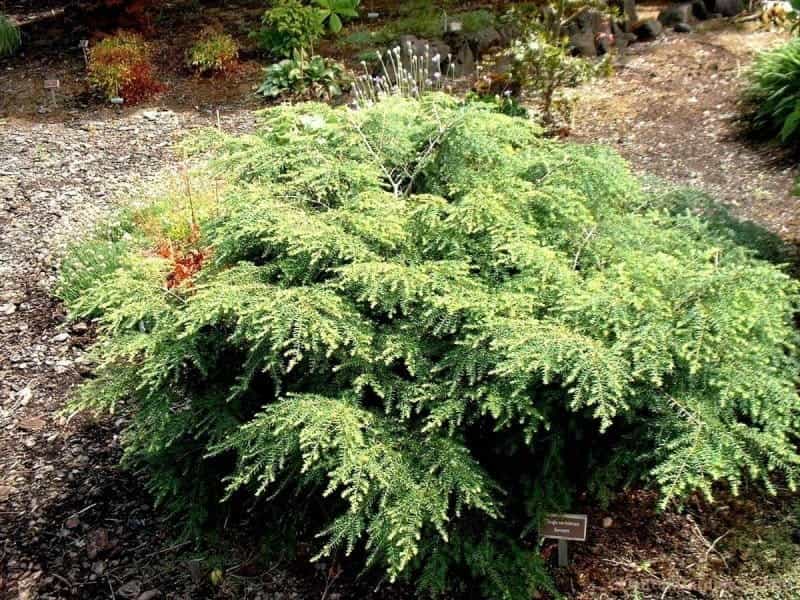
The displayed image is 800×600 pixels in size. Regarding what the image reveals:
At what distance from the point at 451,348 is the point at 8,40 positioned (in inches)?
340

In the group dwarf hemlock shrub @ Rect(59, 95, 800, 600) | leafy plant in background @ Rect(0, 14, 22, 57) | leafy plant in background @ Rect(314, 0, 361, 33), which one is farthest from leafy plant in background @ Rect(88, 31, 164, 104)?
dwarf hemlock shrub @ Rect(59, 95, 800, 600)

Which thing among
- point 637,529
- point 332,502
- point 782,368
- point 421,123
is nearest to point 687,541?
Result: point 637,529

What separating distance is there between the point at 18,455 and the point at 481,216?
2588 millimetres

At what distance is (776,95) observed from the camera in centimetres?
562

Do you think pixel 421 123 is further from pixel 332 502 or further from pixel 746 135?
pixel 746 135

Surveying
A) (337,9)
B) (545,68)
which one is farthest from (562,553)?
(337,9)

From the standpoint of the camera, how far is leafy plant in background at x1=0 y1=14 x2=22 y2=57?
8.91 metres

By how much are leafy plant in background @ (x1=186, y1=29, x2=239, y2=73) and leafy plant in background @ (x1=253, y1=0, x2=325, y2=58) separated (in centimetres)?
56

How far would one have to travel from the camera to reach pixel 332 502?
9.80 ft

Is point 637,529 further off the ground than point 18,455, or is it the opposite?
point 18,455

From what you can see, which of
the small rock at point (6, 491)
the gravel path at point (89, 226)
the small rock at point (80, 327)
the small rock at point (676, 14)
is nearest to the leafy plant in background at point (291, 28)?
the gravel path at point (89, 226)

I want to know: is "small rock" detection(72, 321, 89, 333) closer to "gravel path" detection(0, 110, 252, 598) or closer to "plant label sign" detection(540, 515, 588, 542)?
"gravel path" detection(0, 110, 252, 598)

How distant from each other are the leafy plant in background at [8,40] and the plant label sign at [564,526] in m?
9.02

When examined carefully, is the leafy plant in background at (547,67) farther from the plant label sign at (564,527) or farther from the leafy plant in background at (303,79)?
the plant label sign at (564,527)
